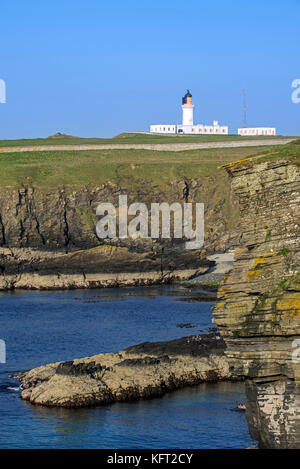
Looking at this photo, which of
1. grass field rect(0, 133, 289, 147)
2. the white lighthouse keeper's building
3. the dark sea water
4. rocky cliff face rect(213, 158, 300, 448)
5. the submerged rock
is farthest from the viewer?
the white lighthouse keeper's building

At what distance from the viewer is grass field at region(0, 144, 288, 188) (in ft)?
335

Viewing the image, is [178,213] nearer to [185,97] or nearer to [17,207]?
[17,207]

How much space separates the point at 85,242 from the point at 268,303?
75058 millimetres

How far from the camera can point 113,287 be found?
81.5 m

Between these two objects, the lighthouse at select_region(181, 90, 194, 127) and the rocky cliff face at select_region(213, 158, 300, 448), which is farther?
the lighthouse at select_region(181, 90, 194, 127)

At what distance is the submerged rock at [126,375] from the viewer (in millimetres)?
30531

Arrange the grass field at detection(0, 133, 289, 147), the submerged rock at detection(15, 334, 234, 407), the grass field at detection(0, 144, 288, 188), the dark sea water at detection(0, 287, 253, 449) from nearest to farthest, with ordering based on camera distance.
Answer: the dark sea water at detection(0, 287, 253, 449)
the submerged rock at detection(15, 334, 234, 407)
the grass field at detection(0, 144, 288, 188)
the grass field at detection(0, 133, 289, 147)

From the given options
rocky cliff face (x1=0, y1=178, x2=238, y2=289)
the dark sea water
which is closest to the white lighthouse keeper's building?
rocky cliff face (x1=0, y1=178, x2=238, y2=289)

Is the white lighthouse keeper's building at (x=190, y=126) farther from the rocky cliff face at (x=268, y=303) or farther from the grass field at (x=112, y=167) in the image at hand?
the rocky cliff face at (x=268, y=303)

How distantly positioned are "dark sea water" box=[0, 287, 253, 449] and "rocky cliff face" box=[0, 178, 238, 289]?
9.54 m

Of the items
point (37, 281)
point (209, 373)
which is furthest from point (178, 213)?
point (209, 373)

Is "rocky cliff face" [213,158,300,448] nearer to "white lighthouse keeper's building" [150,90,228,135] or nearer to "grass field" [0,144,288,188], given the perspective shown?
"grass field" [0,144,288,188]

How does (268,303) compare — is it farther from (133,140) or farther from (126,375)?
(133,140)

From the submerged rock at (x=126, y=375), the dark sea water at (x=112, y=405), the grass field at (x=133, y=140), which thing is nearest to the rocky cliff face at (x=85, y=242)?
the dark sea water at (x=112, y=405)
